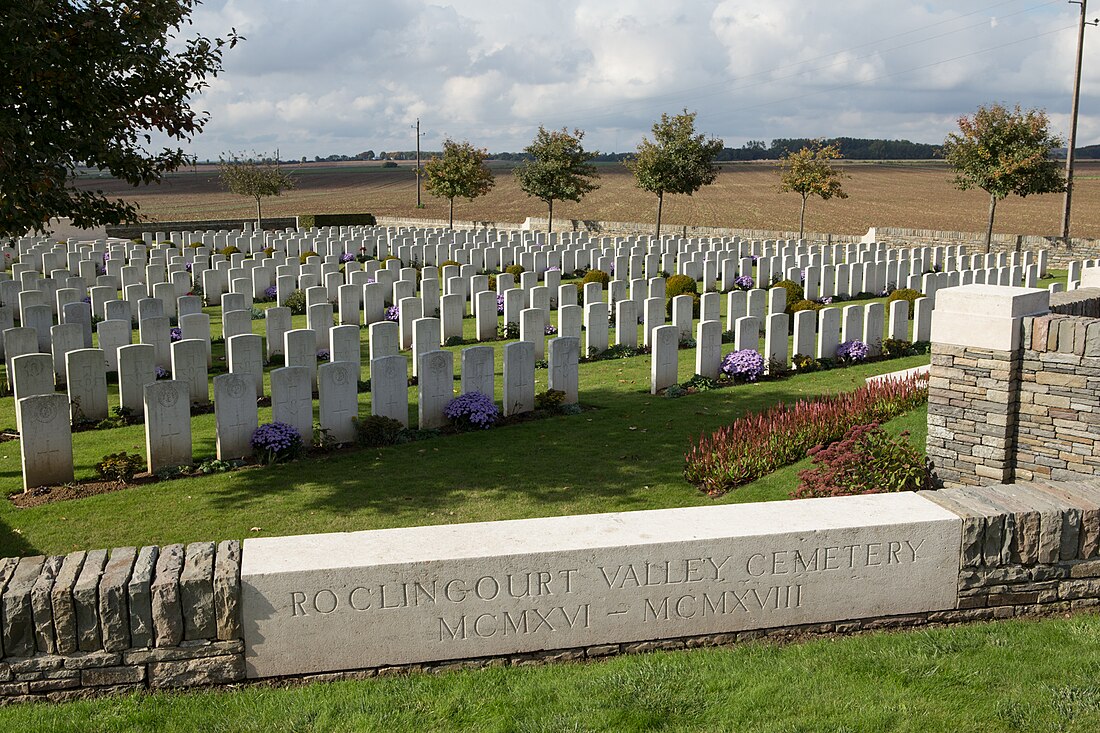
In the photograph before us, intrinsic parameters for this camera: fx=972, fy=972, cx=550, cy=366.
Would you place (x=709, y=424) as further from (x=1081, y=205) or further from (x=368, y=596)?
(x=1081, y=205)

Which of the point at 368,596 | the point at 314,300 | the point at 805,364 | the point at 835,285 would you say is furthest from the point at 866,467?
the point at 835,285

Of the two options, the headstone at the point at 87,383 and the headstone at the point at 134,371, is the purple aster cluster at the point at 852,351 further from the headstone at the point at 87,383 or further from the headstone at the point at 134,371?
the headstone at the point at 87,383

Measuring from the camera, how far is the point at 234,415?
9.39 meters

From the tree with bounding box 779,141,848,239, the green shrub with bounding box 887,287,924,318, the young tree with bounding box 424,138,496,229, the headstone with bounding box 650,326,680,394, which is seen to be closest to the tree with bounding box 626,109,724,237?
the tree with bounding box 779,141,848,239

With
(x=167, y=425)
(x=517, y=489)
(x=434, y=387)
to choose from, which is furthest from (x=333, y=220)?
(x=517, y=489)

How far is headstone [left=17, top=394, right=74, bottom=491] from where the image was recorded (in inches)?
336

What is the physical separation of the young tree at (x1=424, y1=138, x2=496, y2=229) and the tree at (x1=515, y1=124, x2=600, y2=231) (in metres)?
3.44

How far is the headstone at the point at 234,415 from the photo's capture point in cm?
930

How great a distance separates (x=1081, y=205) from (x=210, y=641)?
6696cm

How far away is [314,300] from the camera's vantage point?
1736 cm

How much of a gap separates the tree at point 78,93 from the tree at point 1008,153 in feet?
78.8

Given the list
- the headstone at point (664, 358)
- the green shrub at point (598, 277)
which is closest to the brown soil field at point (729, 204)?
the green shrub at point (598, 277)

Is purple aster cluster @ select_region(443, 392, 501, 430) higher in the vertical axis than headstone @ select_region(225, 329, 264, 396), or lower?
lower

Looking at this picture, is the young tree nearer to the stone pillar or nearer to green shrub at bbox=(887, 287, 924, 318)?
green shrub at bbox=(887, 287, 924, 318)
